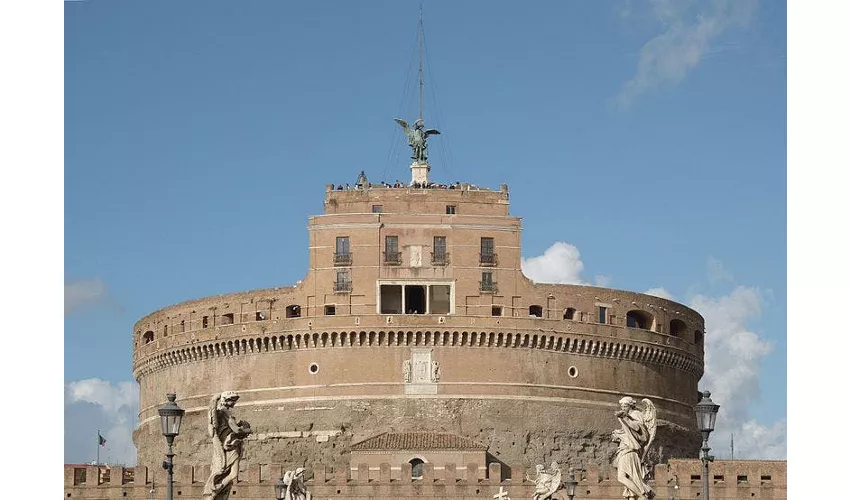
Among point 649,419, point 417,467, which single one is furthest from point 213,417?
point 417,467

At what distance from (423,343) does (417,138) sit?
26.3ft

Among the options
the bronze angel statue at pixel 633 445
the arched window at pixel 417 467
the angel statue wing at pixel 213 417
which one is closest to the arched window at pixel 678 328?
the arched window at pixel 417 467

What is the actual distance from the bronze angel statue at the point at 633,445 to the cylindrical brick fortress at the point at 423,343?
39835 millimetres

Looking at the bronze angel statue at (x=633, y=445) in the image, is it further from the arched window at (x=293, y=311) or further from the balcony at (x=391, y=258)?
the arched window at (x=293, y=311)

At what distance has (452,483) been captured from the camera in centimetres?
5666

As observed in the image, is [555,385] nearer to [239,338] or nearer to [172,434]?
[239,338]

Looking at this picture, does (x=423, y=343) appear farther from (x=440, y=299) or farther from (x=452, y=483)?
(x=452, y=483)

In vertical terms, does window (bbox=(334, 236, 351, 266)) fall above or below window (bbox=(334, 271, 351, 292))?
above

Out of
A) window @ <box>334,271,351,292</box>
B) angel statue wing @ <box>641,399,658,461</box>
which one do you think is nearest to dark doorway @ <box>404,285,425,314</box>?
window @ <box>334,271,351,292</box>

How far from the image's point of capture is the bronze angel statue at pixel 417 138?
64.1m

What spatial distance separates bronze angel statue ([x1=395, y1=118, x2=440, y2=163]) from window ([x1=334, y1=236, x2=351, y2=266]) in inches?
217

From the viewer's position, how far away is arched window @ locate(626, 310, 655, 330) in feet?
209

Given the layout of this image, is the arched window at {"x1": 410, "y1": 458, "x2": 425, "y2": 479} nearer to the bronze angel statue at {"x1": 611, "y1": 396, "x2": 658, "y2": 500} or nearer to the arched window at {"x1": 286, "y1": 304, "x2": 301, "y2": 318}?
the arched window at {"x1": 286, "y1": 304, "x2": 301, "y2": 318}
